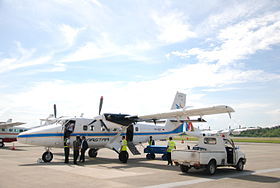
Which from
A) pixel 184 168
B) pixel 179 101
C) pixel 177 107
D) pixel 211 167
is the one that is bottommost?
pixel 184 168

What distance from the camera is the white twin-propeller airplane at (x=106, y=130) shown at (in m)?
15.9

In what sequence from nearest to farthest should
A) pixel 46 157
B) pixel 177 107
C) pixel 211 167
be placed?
1. pixel 211 167
2. pixel 46 157
3. pixel 177 107

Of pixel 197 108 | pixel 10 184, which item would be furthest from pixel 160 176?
pixel 10 184

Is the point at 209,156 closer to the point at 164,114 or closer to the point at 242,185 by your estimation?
the point at 242,185

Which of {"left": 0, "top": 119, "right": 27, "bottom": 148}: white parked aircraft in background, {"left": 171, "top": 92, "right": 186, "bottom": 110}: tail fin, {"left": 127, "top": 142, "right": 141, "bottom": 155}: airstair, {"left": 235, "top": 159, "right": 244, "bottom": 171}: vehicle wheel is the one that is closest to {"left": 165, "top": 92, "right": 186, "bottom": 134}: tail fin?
{"left": 171, "top": 92, "right": 186, "bottom": 110}: tail fin

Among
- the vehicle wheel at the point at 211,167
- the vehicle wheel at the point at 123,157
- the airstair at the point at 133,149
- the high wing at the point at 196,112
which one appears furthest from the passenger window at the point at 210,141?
the airstair at the point at 133,149

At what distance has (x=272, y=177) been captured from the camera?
1162 centimetres

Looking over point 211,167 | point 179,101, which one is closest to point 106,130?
point 179,101

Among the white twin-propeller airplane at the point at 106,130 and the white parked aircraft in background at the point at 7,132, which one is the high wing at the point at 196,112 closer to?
the white twin-propeller airplane at the point at 106,130

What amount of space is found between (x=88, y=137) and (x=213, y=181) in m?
10.2

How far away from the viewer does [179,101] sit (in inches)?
951

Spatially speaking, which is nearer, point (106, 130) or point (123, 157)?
point (123, 157)

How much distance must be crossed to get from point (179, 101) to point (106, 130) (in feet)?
26.9

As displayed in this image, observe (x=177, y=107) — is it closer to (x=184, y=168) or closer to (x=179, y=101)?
(x=179, y=101)
